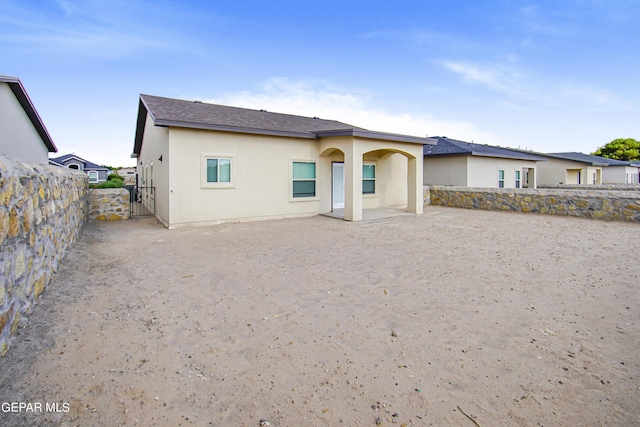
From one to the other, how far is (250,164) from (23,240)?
8.16m

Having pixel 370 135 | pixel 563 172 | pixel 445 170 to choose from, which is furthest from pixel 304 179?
pixel 563 172

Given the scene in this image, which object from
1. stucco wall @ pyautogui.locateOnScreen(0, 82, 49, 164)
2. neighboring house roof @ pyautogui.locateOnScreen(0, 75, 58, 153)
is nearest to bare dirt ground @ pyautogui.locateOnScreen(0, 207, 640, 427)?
stucco wall @ pyautogui.locateOnScreen(0, 82, 49, 164)

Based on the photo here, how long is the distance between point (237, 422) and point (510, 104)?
967 inches

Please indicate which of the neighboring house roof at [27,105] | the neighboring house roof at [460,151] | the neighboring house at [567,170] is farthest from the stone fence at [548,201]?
the neighboring house roof at [27,105]

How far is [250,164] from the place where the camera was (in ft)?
36.8

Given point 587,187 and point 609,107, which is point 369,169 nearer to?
point 587,187

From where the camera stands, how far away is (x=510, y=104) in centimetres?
2134

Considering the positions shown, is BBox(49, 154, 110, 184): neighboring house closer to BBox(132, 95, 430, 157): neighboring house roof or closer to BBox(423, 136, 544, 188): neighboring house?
BBox(132, 95, 430, 157): neighboring house roof

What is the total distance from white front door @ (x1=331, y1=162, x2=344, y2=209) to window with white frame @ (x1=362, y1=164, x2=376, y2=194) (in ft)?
4.11

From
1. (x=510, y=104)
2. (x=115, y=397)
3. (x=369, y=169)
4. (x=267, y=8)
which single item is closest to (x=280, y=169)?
(x=369, y=169)

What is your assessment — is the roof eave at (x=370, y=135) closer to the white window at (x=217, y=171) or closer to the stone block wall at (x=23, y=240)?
the white window at (x=217, y=171)

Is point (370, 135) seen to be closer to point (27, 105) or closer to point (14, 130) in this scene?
point (14, 130)

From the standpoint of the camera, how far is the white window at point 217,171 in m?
10.4

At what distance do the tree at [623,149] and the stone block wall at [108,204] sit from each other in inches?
2280
